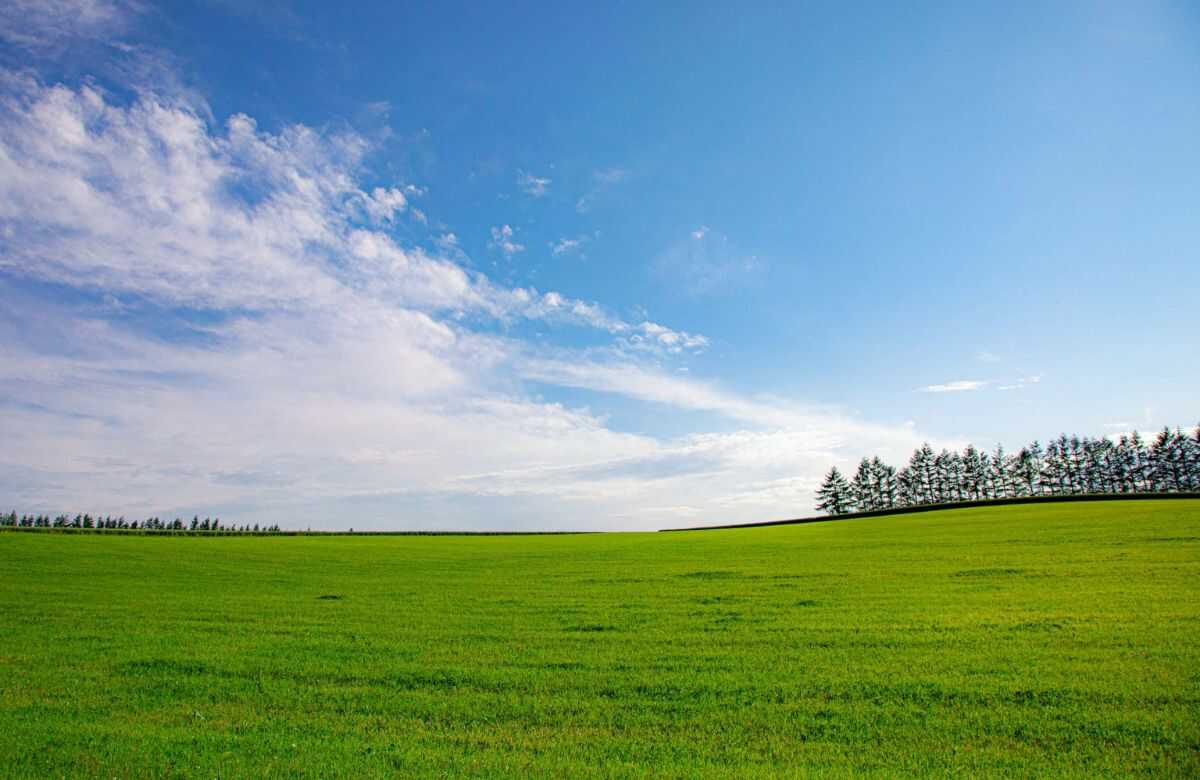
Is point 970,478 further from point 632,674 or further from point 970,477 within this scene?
point 632,674

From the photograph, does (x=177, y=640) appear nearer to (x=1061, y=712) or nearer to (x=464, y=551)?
(x=1061, y=712)

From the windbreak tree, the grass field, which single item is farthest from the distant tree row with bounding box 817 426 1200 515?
the grass field

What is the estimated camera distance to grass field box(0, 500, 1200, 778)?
25.5 feet

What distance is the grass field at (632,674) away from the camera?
776 cm

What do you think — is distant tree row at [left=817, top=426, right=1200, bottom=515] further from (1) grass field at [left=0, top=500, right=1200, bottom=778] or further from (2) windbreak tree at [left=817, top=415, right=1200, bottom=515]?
(1) grass field at [left=0, top=500, right=1200, bottom=778]

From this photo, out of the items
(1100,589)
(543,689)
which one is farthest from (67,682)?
(1100,589)

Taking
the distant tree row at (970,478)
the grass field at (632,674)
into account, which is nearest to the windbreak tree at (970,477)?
the distant tree row at (970,478)

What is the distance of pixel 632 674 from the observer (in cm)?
1130

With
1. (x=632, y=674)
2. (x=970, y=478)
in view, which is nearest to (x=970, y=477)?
(x=970, y=478)

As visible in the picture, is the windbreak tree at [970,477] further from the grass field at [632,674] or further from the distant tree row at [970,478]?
the grass field at [632,674]

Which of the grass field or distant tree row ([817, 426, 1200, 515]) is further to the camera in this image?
distant tree row ([817, 426, 1200, 515])

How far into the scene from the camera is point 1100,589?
1750 cm

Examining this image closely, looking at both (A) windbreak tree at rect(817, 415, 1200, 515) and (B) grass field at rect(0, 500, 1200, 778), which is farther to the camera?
(A) windbreak tree at rect(817, 415, 1200, 515)

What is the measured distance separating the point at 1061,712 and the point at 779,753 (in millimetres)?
4521
